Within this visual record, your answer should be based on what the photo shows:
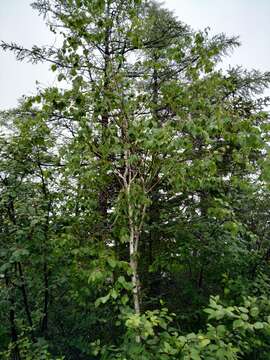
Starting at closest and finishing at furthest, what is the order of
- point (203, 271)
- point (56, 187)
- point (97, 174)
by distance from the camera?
point (97, 174), point (56, 187), point (203, 271)

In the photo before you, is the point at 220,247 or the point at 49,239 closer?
the point at 49,239

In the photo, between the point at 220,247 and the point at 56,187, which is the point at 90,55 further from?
the point at 220,247

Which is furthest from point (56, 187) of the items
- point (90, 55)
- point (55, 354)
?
point (55, 354)

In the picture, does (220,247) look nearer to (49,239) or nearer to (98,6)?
(49,239)

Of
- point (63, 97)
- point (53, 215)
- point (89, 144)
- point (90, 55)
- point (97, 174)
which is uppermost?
point (90, 55)

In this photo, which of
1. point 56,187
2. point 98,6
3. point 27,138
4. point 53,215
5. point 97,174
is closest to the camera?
point 98,6

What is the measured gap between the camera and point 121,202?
297 cm

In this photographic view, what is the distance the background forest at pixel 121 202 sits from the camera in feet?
8.89

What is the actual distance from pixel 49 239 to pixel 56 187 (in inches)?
37.4

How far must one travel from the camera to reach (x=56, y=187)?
13.8 ft

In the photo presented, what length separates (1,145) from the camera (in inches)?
143

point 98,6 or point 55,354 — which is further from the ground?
point 98,6

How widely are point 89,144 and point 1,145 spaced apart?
1.28 meters

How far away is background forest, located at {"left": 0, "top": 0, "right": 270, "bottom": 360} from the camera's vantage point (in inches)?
107
